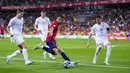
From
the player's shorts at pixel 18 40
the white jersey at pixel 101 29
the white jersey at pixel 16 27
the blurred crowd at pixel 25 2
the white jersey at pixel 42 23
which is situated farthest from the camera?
the blurred crowd at pixel 25 2

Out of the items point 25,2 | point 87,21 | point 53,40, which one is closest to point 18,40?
point 53,40

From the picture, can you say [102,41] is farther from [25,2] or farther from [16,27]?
[25,2]

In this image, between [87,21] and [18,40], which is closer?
[18,40]

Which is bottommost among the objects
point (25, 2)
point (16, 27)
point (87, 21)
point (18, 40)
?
point (87, 21)

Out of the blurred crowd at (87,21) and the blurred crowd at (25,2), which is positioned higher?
the blurred crowd at (25,2)

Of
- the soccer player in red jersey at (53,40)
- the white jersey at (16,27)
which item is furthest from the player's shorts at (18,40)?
the soccer player in red jersey at (53,40)

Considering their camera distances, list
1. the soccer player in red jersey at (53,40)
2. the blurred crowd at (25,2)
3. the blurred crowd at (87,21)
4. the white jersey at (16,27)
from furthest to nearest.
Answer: the blurred crowd at (25,2)
the blurred crowd at (87,21)
the white jersey at (16,27)
the soccer player in red jersey at (53,40)

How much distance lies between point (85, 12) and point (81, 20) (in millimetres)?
2489

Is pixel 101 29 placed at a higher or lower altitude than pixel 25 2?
higher

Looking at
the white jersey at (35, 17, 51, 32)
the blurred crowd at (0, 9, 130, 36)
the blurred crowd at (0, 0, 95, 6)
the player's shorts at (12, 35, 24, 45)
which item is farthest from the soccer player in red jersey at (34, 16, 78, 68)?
the blurred crowd at (0, 0, 95, 6)

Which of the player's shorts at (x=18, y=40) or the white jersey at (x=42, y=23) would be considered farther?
the white jersey at (x=42, y=23)

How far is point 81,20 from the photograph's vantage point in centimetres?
5772

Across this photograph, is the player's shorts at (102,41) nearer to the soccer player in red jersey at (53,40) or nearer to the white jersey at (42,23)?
the soccer player in red jersey at (53,40)

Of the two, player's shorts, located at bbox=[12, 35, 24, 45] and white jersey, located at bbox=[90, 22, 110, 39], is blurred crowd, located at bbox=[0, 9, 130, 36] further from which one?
player's shorts, located at bbox=[12, 35, 24, 45]
